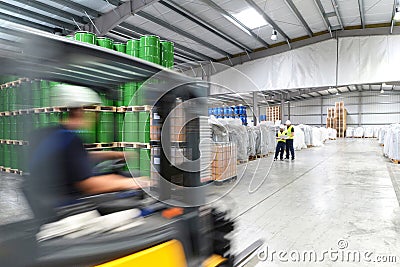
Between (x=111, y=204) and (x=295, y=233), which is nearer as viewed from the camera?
(x=111, y=204)

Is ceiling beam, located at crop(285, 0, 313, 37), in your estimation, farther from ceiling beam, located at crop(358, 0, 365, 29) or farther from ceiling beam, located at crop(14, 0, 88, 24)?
ceiling beam, located at crop(14, 0, 88, 24)

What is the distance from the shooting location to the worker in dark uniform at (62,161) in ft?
3.98

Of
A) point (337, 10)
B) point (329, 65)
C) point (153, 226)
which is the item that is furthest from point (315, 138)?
point (153, 226)

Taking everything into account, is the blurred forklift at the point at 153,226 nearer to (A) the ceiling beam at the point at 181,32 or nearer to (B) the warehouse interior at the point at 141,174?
(B) the warehouse interior at the point at 141,174

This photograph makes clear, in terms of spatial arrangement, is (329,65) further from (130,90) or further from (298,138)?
(130,90)

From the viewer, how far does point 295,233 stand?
10.5 feet

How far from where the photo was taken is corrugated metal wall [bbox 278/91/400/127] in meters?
25.1

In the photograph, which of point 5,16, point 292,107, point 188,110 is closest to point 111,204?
point 188,110

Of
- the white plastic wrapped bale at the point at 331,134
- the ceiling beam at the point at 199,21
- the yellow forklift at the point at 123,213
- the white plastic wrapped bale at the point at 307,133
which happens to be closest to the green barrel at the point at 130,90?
the yellow forklift at the point at 123,213

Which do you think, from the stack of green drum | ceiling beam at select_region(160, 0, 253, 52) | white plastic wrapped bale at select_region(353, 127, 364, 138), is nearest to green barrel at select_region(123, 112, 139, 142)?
the stack of green drum

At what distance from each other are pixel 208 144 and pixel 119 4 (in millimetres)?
6172

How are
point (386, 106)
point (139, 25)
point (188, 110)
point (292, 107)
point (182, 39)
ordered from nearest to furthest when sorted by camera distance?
point (188, 110) → point (139, 25) → point (182, 39) → point (386, 106) → point (292, 107)

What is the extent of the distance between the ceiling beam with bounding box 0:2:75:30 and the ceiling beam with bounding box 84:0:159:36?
1.91 ft

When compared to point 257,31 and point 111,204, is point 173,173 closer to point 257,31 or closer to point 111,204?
point 111,204
